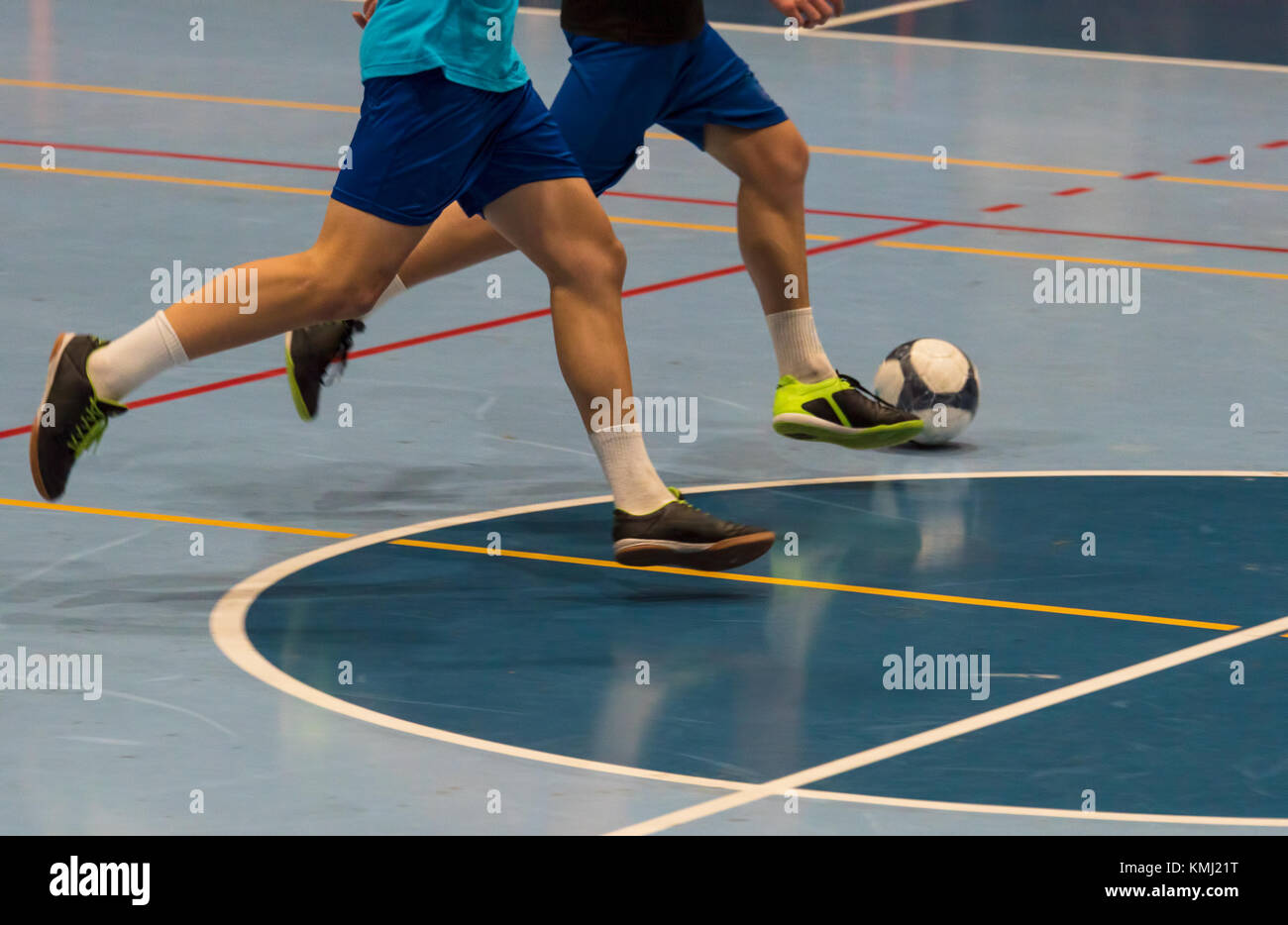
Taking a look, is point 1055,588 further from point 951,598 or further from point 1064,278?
point 1064,278

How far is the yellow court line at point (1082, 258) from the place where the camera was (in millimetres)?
11430

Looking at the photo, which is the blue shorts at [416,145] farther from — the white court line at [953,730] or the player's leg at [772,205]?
the white court line at [953,730]

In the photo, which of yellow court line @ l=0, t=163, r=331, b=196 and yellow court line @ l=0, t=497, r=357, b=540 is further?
yellow court line @ l=0, t=163, r=331, b=196

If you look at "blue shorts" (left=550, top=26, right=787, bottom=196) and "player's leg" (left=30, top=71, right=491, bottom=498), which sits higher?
"blue shorts" (left=550, top=26, right=787, bottom=196)

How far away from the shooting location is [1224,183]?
45.0 ft

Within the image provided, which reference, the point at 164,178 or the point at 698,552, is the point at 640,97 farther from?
the point at 164,178

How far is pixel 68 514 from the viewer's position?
297 inches

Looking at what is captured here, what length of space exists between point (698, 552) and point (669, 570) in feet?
1.08

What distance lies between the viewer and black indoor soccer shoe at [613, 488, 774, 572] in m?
6.88

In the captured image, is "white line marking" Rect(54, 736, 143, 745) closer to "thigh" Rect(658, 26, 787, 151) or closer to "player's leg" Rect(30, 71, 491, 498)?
"player's leg" Rect(30, 71, 491, 498)

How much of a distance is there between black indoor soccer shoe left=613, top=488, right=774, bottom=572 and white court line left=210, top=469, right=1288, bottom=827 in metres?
0.79

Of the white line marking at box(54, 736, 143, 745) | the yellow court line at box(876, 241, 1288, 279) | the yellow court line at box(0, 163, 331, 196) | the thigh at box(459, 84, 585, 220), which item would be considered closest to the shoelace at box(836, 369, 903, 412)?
the thigh at box(459, 84, 585, 220)

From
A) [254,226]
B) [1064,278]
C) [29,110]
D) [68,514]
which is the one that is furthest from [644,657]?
[29,110]

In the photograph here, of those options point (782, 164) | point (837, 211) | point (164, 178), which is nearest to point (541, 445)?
point (782, 164)
